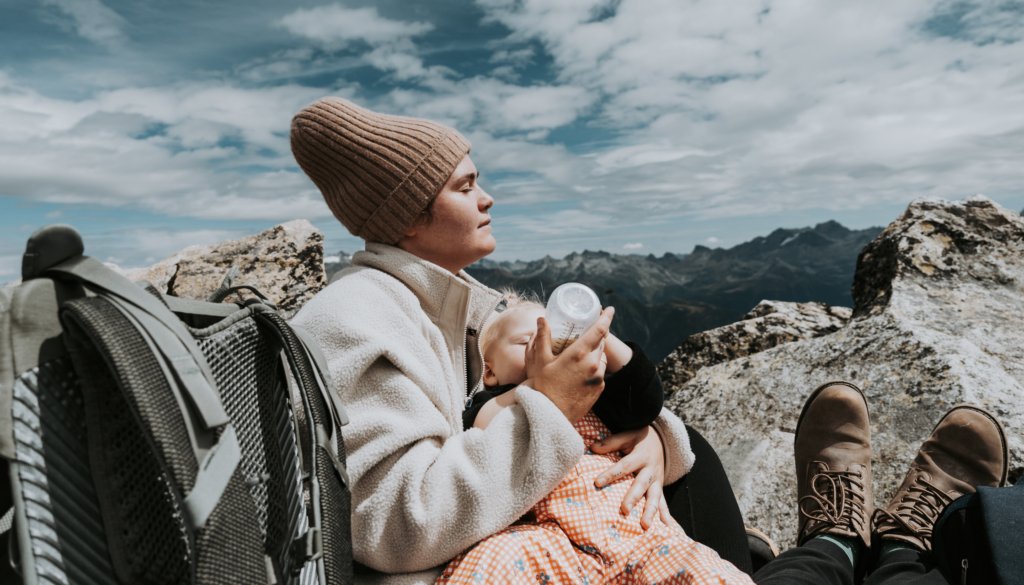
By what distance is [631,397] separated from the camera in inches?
96.0

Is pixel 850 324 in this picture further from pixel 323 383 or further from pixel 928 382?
pixel 323 383

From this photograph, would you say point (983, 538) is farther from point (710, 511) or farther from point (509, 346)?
point (509, 346)

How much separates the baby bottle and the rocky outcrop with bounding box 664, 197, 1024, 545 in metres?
1.99

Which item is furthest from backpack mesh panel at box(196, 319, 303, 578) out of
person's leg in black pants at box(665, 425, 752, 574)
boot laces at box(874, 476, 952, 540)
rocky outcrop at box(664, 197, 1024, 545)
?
rocky outcrop at box(664, 197, 1024, 545)

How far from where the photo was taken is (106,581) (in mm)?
996

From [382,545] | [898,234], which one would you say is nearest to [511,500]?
[382,545]

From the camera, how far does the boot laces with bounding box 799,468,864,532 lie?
2.98 metres

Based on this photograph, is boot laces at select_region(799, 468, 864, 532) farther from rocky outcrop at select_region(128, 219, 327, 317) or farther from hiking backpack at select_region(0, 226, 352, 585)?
rocky outcrop at select_region(128, 219, 327, 317)

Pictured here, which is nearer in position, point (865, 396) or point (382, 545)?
→ point (382, 545)

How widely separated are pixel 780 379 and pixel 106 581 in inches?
159

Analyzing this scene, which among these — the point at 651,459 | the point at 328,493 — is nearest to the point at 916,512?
the point at 651,459

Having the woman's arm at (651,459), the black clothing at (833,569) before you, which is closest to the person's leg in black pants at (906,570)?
the black clothing at (833,569)

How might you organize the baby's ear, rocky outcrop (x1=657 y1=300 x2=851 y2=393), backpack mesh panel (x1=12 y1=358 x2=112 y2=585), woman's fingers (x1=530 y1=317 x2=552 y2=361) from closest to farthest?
backpack mesh panel (x1=12 y1=358 x2=112 y2=585) < woman's fingers (x1=530 y1=317 x2=552 y2=361) < the baby's ear < rocky outcrop (x1=657 y1=300 x2=851 y2=393)

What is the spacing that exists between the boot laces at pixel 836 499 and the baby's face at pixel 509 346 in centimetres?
167
